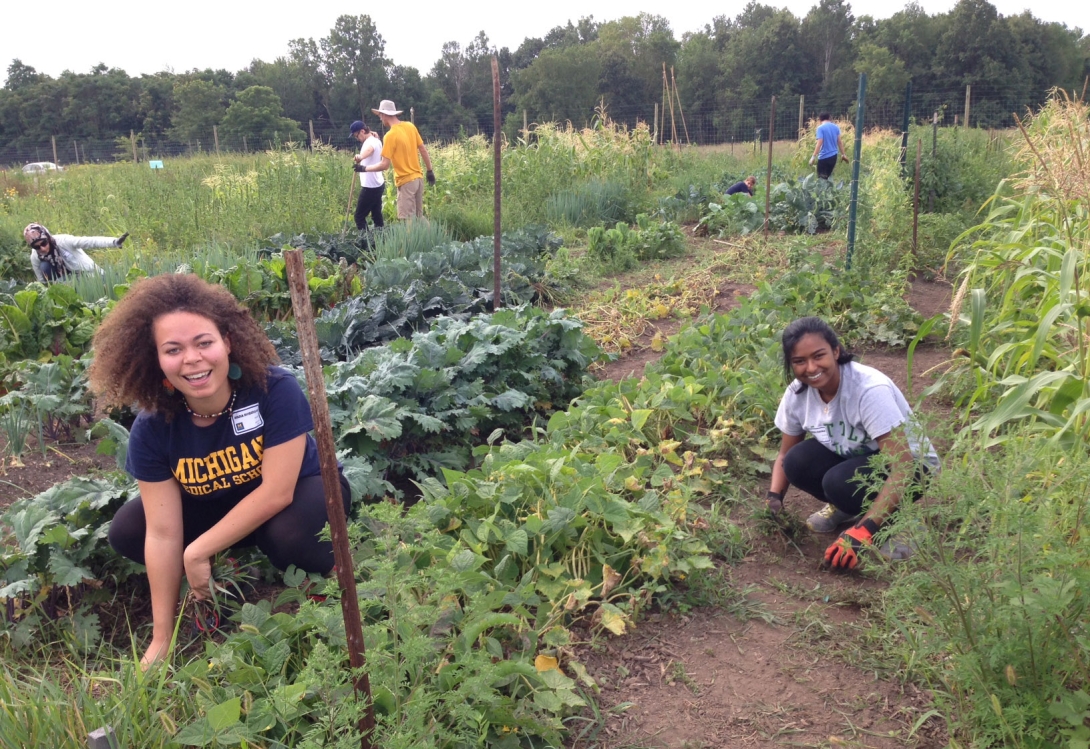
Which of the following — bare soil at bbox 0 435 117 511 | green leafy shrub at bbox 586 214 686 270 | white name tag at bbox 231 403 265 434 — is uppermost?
green leafy shrub at bbox 586 214 686 270

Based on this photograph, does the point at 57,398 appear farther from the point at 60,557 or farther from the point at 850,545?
the point at 850,545

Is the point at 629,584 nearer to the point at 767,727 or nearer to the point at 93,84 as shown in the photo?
the point at 767,727

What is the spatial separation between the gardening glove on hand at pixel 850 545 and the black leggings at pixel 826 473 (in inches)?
7.1

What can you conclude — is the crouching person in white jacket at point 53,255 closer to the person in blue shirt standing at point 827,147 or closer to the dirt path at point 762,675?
the dirt path at point 762,675

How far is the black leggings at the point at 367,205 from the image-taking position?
32.0 feet

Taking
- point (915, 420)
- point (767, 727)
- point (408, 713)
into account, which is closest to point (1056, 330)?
point (915, 420)

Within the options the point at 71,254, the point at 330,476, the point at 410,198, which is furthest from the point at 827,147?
the point at 330,476

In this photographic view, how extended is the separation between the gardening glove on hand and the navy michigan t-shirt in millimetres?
1934

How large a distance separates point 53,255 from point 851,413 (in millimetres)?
7492

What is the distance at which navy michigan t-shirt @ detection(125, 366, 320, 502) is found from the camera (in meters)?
2.66

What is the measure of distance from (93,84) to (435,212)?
157 ft

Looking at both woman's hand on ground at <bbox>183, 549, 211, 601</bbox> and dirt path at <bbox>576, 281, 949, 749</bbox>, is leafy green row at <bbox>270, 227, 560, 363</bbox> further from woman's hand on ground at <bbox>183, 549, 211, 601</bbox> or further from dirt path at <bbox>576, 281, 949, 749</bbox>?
dirt path at <bbox>576, 281, 949, 749</bbox>

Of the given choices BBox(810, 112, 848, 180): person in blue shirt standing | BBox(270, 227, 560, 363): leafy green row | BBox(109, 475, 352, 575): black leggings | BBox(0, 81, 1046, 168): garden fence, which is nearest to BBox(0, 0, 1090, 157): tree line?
BBox(0, 81, 1046, 168): garden fence

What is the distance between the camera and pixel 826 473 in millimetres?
3162
